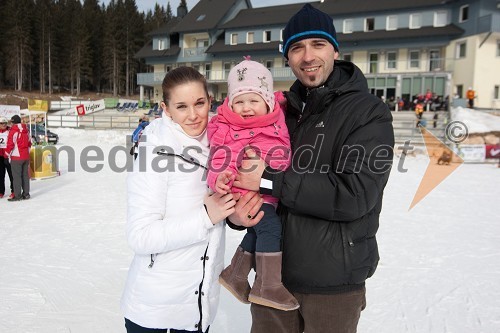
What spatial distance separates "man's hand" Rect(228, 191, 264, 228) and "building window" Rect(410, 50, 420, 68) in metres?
30.5

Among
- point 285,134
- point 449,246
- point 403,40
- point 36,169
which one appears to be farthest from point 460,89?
point 285,134

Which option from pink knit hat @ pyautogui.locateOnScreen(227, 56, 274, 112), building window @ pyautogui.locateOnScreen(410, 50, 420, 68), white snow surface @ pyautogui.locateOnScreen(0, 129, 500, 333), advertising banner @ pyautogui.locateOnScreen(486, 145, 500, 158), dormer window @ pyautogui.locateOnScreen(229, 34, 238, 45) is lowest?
white snow surface @ pyautogui.locateOnScreen(0, 129, 500, 333)

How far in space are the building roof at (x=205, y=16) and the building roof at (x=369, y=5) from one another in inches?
396

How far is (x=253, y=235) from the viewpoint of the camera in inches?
82.7

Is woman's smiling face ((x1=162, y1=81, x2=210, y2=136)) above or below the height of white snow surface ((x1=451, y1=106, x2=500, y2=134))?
below

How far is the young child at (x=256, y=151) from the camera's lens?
6.29 ft

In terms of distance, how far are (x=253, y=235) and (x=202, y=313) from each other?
0.50 m

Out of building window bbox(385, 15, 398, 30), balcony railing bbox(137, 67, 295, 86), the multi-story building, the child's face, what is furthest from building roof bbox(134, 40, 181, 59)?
the child's face

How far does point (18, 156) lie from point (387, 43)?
2746 cm

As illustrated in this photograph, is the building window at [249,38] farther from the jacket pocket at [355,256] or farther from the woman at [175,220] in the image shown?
the jacket pocket at [355,256]

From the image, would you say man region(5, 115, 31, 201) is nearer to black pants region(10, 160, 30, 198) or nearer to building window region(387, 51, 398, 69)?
black pants region(10, 160, 30, 198)

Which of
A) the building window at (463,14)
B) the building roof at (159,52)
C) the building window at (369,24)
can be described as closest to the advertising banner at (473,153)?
the building window at (463,14)

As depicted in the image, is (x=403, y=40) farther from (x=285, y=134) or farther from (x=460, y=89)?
(x=285, y=134)

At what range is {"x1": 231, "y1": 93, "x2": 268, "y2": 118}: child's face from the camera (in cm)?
204
